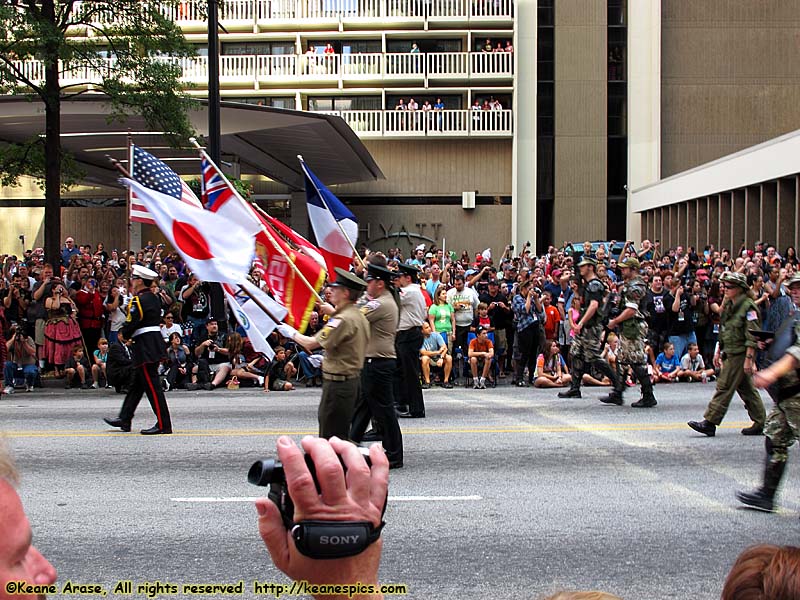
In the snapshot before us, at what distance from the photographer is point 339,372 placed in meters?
7.62

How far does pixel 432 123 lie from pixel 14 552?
37.2 metres

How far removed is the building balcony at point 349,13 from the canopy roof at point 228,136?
8.03m

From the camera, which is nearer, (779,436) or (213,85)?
(779,436)

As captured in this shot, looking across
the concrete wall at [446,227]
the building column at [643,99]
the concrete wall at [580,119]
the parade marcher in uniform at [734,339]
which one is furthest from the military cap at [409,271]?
the building column at [643,99]

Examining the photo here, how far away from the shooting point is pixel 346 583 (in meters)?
1.84

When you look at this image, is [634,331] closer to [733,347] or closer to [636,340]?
[636,340]

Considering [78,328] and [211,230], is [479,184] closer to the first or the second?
[78,328]

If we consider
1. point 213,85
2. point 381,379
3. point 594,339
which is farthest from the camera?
point 213,85

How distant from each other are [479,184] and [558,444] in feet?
98.2

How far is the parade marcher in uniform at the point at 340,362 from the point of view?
7.61m

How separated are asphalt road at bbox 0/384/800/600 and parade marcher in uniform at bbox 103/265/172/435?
0.28 m

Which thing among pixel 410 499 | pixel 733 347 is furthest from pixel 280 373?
pixel 410 499

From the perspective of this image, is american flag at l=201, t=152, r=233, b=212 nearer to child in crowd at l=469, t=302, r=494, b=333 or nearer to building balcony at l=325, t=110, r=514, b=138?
child in crowd at l=469, t=302, r=494, b=333

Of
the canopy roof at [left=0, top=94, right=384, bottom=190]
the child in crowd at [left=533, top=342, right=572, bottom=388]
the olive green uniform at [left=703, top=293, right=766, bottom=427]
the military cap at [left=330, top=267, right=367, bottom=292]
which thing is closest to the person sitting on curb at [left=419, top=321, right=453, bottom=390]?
the child in crowd at [left=533, top=342, right=572, bottom=388]
